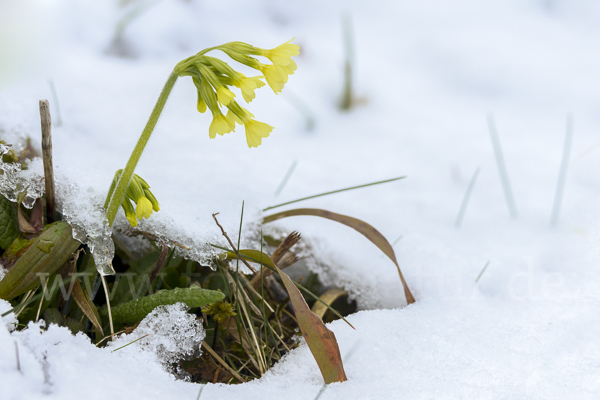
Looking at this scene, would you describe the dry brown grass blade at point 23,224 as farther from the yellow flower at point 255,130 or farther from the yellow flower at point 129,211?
the yellow flower at point 255,130

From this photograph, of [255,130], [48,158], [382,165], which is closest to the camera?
[255,130]

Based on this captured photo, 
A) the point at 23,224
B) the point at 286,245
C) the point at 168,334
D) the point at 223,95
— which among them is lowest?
the point at 168,334

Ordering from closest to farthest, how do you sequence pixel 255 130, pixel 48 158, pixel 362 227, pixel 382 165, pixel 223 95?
pixel 223 95, pixel 255 130, pixel 48 158, pixel 362 227, pixel 382 165

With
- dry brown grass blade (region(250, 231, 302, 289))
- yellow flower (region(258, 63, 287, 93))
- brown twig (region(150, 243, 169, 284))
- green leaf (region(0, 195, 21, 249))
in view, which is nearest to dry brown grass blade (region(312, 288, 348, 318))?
dry brown grass blade (region(250, 231, 302, 289))

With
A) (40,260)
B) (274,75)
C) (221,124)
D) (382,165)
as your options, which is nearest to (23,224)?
(40,260)

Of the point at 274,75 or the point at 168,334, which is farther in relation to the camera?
the point at 168,334

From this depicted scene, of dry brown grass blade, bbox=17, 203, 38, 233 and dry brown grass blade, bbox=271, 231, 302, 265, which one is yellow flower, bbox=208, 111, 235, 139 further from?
dry brown grass blade, bbox=17, 203, 38, 233

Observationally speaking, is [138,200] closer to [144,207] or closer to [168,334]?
[144,207]
